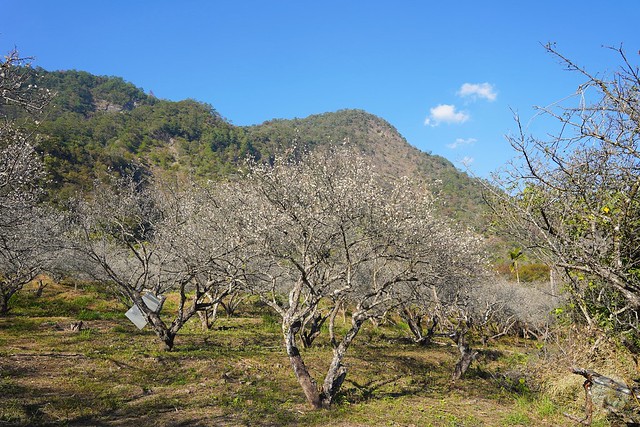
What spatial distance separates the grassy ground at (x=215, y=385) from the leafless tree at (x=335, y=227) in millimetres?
1527

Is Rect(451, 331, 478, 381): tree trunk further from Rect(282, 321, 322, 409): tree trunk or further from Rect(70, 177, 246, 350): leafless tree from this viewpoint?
Rect(70, 177, 246, 350): leafless tree

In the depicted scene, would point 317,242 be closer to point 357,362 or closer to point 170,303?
point 357,362

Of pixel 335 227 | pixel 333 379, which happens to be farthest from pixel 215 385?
pixel 335 227

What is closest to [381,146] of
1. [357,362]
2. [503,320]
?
[503,320]

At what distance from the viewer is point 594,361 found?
8336mm

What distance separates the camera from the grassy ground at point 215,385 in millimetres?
8938

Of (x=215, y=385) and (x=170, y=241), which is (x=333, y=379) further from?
(x=170, y=241)

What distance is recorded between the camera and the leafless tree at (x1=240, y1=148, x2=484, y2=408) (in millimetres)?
10664

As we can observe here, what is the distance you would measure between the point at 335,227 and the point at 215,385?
5870mm

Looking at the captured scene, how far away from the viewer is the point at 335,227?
11.6m

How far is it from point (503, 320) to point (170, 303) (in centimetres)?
2786

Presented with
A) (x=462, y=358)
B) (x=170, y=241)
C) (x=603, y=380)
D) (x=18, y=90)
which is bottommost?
(x=462, y=358)

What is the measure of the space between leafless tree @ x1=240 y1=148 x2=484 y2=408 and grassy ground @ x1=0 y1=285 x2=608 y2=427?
1527 mm

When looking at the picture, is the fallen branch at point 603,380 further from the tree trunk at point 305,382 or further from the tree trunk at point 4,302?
the tree trunk at point 4,302
